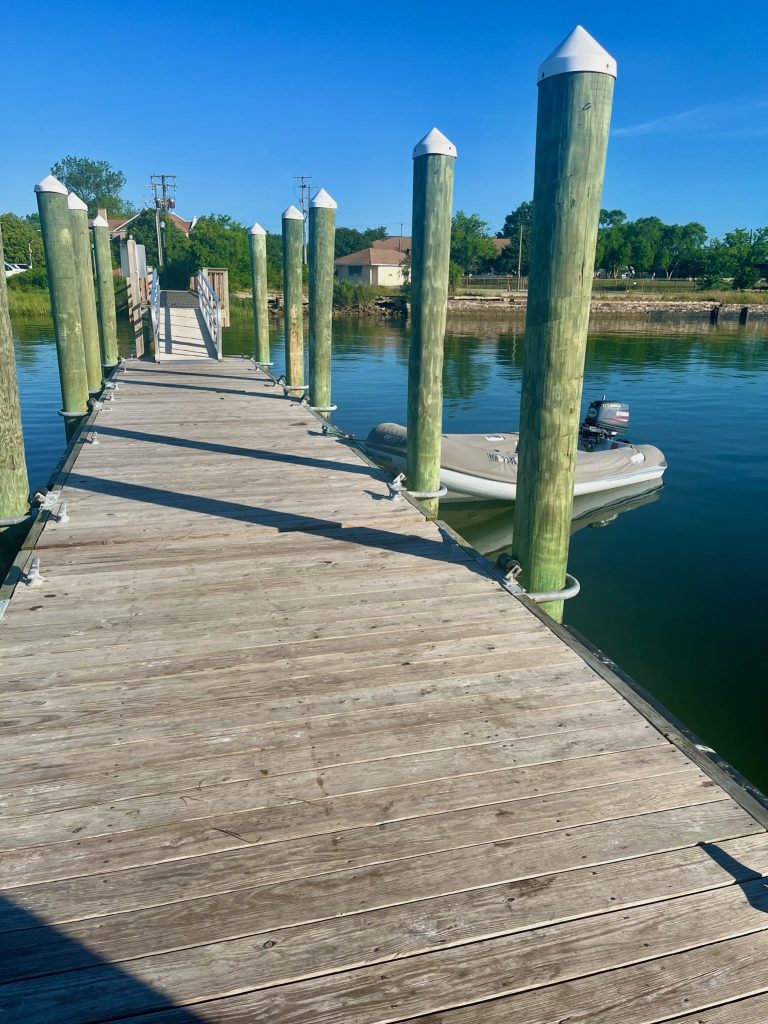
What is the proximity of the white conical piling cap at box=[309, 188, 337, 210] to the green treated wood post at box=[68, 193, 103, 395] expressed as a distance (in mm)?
5169

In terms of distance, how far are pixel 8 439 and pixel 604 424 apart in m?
11.4

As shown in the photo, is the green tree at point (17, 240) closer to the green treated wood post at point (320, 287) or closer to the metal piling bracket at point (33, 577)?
the green treated wood post at point (320, 287)

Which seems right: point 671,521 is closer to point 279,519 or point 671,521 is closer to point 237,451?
point 237,451

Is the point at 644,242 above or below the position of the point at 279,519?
above

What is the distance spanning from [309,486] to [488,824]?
4.85 m

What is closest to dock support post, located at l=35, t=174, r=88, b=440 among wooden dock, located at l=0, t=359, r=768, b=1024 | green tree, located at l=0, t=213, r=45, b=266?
wooden dock, located at l=0, t=359, r=768, b=1024

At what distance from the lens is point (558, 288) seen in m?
4.46

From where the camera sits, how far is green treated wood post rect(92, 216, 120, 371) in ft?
55.1

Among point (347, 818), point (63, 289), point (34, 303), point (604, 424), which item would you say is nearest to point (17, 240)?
point (34, 303)

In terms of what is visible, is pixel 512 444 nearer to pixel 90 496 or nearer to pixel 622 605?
pixel 622 605

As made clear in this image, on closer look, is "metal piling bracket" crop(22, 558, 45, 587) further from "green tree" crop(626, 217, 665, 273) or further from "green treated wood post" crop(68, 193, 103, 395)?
"green tree" crop(626, 217, 665, 273)

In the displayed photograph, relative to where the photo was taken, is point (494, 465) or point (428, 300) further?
point (494, 465)

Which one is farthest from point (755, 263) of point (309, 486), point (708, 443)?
point (309, 486)

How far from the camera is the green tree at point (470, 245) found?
293 ft
